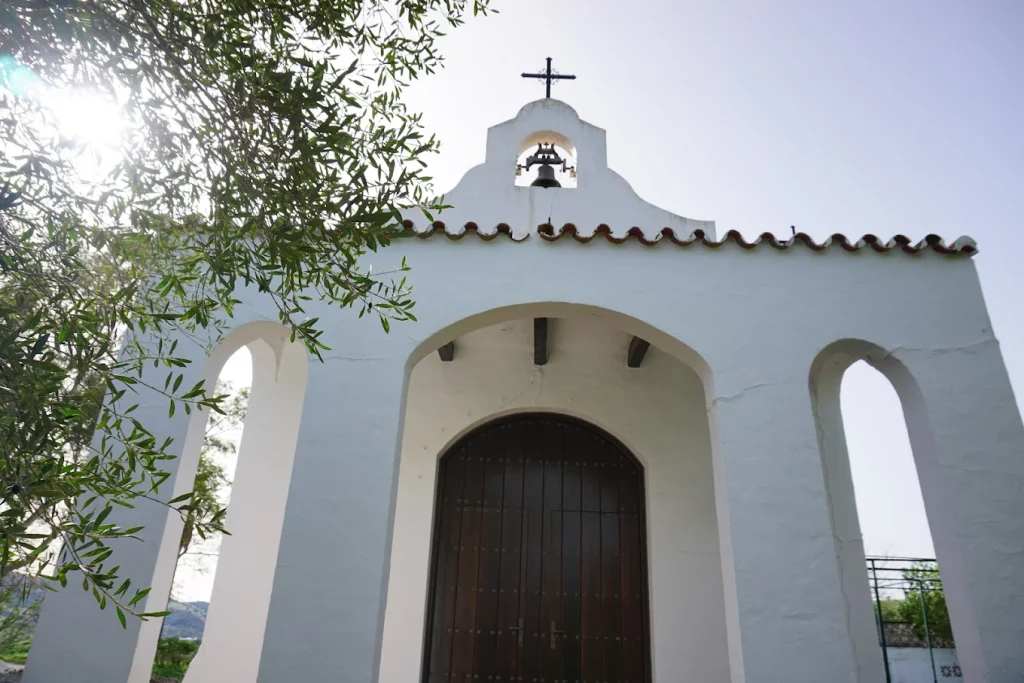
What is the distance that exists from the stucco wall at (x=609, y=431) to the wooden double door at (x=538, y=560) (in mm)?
184

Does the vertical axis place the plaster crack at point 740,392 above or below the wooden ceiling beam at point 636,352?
below

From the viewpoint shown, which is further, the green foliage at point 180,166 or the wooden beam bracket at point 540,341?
the wooden beam bracket at point 540,341

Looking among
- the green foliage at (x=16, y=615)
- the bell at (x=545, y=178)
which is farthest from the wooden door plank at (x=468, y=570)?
the green foliage at (x=16, y=615)

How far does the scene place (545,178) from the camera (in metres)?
6.32

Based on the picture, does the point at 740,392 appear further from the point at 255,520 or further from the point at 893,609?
the point at 893,609

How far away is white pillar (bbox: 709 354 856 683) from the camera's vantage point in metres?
3.19

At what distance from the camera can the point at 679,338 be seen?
154 inches

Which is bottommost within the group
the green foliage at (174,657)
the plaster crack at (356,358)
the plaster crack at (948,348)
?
the green foliage at (174,657)

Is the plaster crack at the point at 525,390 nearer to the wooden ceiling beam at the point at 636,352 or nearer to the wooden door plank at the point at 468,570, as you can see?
the wooden door plank at the point at 468,570

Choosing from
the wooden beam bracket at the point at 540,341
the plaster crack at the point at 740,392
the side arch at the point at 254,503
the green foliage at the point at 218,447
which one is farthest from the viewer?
the green foliage at the point at 218,447

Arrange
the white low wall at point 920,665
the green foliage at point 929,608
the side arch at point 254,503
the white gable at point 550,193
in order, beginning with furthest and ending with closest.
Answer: the green foliage at point 929,608, the white gable at point 550,193, the white low wall at point 920,665, the side arch at point 254,503

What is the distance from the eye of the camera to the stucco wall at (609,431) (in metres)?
4.82

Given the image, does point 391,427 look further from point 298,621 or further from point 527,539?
point 527,539

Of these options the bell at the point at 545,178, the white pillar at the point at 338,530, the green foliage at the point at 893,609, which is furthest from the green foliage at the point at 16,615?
the green foliage at the point at 893,609
